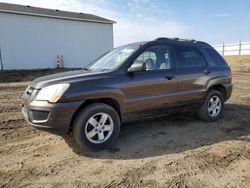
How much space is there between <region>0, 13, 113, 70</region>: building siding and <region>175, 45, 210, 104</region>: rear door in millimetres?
15809

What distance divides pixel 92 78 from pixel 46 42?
17.1 m

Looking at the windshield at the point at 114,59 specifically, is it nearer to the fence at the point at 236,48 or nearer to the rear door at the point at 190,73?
the rear door at the point at 190,73

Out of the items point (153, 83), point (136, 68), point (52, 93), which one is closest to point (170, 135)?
point (153, 83)

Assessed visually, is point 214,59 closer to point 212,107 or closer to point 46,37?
point 212,107

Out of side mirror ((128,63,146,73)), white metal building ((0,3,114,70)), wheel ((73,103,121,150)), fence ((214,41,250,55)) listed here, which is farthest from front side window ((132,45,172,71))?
fence ((214,41,250,55))

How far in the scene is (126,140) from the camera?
4938 mm

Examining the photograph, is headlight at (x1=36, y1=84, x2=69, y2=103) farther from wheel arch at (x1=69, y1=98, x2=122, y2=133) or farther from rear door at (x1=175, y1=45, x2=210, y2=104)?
rear door at (x1=175, y1=45, x2=210, y2=104)

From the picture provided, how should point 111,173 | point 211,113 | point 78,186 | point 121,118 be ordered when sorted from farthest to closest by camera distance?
point 211,113, point 121,118, point 111,173, point 78,186

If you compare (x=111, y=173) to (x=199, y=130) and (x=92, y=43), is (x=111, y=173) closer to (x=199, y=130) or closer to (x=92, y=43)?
(x=199, y=130)

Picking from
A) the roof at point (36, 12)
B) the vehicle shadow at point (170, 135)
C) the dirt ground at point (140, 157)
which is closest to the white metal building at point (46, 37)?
the roof at point (36, 12)

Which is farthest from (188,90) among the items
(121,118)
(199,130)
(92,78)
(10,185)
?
(10,185)

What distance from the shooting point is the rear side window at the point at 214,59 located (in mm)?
6215

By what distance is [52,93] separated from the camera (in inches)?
159

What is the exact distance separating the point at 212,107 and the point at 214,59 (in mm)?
1204
